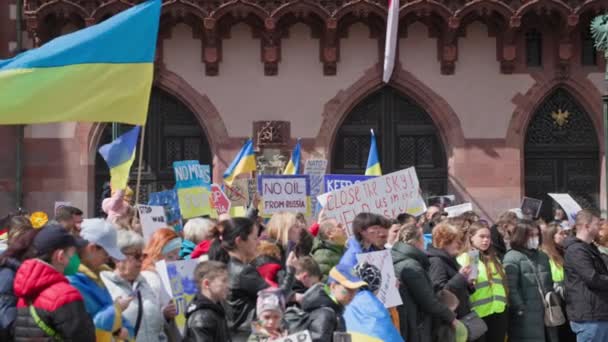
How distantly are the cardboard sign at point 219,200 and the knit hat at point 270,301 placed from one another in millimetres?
7137

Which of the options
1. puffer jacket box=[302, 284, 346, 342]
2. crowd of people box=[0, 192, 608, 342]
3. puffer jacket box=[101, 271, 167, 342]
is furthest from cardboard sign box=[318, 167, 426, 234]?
puffer jacket box=[101, 271, 167, 342]

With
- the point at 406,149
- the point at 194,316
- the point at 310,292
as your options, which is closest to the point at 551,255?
the point at 310,292

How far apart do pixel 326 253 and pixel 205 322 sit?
210 centimetres

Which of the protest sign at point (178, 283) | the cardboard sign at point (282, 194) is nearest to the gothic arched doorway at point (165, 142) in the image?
the cardboard sign at point (282, 194)

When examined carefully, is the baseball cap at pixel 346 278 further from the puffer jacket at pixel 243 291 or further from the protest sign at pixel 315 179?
the protest sign at pixel 315 179

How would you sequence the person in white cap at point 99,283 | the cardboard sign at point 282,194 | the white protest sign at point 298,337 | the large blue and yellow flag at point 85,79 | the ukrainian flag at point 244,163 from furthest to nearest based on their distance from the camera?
the ukrainian flag at point 244,163
the cardboard sign at point 282,194
the large blue and yellow flag at point 85,79
the white protest sign at point 298,337
the person in white cap at point 99,283

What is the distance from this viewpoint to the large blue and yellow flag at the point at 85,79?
883 centimetres

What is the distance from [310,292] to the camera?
7770 millimetres

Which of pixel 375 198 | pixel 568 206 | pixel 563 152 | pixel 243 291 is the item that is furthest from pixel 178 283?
pixel 563 152

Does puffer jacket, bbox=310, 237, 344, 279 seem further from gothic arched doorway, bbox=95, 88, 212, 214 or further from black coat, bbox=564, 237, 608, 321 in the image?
gothic arched doorway, bbox=95, 88, 212, 214

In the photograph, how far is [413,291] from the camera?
915cm

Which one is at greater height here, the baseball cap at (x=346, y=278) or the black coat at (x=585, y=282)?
the baseball cap at (x=346, y=278)

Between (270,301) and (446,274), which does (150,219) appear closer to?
(446,274)

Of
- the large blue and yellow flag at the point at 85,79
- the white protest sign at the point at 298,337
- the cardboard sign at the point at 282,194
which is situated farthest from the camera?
the cardboard sign at the point at 282,194
